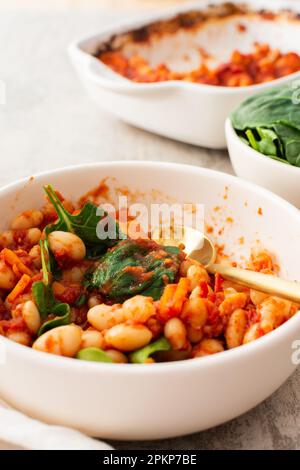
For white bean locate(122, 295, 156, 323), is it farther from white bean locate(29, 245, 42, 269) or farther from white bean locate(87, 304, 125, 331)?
white bean locate(29, 245, 42, 269)

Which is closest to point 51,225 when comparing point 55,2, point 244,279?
point 244,279

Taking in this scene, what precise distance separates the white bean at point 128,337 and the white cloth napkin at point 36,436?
0.20 m

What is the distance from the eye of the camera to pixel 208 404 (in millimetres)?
1440

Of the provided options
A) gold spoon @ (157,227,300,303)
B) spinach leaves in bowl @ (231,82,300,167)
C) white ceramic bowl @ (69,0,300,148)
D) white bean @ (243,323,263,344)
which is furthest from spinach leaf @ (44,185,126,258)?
white ceramic bowl @ (69,0,300,148)

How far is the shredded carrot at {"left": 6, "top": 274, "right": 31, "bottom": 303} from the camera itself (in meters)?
1.78

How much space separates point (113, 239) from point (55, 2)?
4.21 metres

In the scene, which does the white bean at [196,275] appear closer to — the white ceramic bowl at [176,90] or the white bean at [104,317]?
the white bean at [104,317]

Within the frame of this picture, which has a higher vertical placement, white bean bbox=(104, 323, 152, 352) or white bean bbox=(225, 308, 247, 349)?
white bean bbox=(104, 323, 152, 352)

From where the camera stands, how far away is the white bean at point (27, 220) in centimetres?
203

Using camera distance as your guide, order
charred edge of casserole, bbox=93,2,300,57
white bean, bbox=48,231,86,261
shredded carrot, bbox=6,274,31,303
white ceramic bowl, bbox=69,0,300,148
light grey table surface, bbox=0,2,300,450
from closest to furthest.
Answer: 1. shredded carrot, bbox=6,274,31,303
2. white bean, bbox=48,231,86,261
3. white ceramic bowl, bbox=69,0,300,148
4. light grey table surface, bbox=0,2,300,450
5. charred edge of casserole, bbox=93,2,300,57

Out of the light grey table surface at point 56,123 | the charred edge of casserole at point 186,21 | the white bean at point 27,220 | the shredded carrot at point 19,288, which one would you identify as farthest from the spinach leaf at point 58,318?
the charred edge of casserole at point 186,21

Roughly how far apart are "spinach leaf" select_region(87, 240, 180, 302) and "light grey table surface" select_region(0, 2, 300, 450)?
40cm

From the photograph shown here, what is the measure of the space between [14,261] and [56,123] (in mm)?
1467

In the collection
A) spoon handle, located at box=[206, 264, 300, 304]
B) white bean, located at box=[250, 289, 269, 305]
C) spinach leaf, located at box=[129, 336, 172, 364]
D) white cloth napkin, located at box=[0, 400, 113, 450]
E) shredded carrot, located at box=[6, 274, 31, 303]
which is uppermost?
shredded carrot, located at box=[6, 274, 31, 303]
